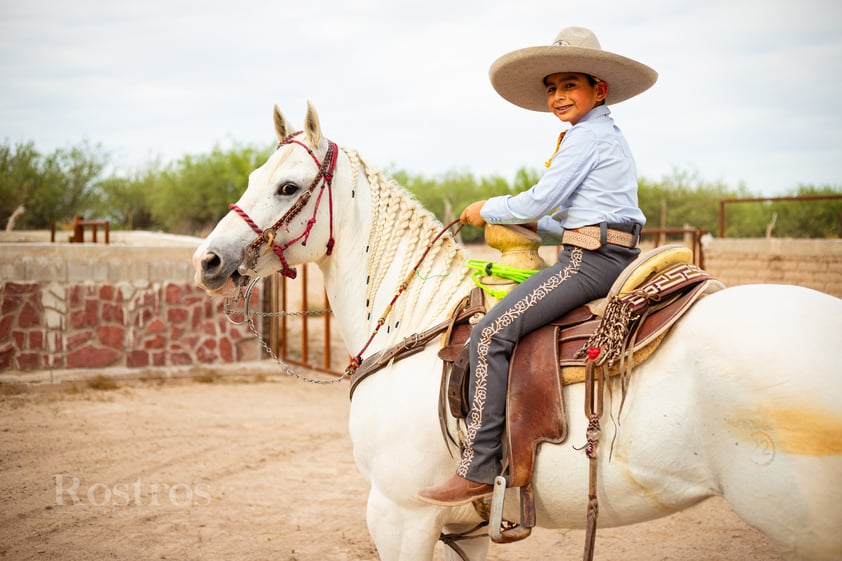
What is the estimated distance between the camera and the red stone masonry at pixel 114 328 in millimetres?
9031

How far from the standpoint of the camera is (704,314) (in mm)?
2381

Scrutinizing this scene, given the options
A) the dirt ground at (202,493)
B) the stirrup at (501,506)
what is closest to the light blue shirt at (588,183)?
the stirrup at (501,506)

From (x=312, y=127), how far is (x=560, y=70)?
3.77 feet

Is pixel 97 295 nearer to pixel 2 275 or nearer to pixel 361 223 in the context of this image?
pixel 2 275

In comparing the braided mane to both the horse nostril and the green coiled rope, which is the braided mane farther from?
the horse nostril

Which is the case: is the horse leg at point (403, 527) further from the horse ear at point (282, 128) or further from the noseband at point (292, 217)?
the horse ear at point (282, 128)

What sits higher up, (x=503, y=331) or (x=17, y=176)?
(x=17, y=176)

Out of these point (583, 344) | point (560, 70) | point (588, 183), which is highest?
point (560, 70)

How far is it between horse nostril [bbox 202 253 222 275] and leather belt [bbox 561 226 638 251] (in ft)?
5.00

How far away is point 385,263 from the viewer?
129 inches

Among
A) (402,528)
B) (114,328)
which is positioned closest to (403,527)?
(402,528)

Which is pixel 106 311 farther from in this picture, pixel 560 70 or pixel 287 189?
pixel 560 70

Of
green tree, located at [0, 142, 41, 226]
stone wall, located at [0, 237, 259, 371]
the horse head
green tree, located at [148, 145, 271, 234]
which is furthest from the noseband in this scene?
green tree, located at [148, 145, 271, 234]

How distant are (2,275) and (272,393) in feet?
12.6
